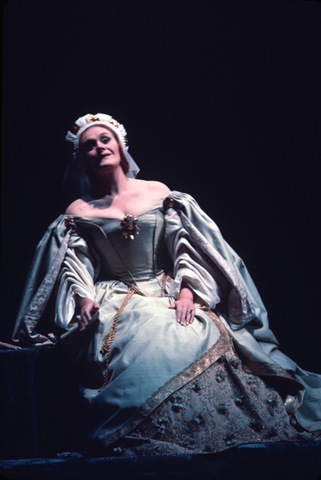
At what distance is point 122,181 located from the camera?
7.66ft

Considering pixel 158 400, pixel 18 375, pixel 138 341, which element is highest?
pixel 138 341

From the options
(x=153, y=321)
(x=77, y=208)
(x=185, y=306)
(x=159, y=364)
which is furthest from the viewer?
Answer: (x=77, y=208)

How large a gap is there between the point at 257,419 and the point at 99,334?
0.68m

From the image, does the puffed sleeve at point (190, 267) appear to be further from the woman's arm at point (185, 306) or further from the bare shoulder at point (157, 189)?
the bare shoulder at point (157, 189)

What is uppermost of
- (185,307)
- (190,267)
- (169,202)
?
(169,202)

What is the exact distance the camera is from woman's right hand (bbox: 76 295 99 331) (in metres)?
1.85

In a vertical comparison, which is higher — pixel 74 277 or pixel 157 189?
pixel 157 189

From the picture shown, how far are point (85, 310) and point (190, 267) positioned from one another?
49 cm

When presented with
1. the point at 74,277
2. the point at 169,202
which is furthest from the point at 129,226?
the point at 74,277

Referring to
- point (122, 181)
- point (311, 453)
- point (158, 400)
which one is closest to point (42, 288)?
point (122, 181)

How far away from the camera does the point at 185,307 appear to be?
1796mm

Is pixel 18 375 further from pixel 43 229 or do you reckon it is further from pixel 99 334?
pixel 43 229

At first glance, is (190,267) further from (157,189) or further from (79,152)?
(79,152)

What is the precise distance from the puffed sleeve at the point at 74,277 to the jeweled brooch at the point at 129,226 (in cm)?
22
